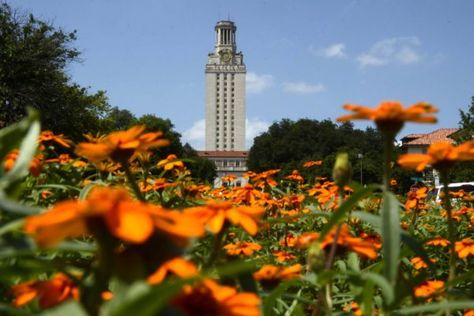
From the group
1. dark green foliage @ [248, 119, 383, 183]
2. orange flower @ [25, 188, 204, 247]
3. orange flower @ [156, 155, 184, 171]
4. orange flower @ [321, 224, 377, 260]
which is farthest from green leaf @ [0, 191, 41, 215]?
dark green foliage @ [248, 119, 383, 183]

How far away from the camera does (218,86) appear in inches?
3127

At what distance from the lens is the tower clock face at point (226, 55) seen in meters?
79.4

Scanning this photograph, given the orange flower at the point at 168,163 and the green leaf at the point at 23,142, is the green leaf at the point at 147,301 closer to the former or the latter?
the green leaf at the point at 23,142

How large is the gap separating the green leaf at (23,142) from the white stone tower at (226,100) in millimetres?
77760

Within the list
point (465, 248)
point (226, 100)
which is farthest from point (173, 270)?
point (226, 100)

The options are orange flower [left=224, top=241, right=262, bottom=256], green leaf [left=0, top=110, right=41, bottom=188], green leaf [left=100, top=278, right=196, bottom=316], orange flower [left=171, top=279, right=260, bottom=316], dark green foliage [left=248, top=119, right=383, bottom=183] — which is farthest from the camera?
dark green foliage [left=248, top=119, right=383, bottom=183]

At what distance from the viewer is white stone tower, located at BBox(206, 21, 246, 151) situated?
259ft

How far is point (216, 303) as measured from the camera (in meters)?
0.49

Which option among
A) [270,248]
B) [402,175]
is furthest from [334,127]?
[270,248]

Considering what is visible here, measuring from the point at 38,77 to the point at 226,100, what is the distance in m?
65.0

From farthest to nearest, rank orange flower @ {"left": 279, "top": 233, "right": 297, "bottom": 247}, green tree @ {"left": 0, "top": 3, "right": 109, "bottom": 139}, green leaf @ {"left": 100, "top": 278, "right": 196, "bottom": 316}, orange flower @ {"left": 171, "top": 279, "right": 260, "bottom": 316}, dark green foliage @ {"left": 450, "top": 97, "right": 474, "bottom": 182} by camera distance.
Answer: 1. dark green foliage @ {"left": 450, "top": 97, "right": 474, "bottom": 182}
2. green tree @ {"left": 0, "top": 3, "right": 109, "bottom": 139}
3. orange flower @ {"left": 279, "top": 233, "right": 297, "bottom": 247}
4. orange flower @ {"left": 171, "top": 279, "right": 260, "bottom": 316}
5. green leaf @ {"left": 100, "top": 278, "right": 196, "bottom": 316}

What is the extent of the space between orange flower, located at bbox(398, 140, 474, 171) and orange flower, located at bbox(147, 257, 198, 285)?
A: 50cm

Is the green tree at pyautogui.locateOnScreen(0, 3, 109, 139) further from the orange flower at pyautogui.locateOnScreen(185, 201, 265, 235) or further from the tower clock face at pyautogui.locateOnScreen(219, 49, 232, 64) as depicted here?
the tower clock face at pyautogui.locateOnScreen(219, 49, 232, 64)

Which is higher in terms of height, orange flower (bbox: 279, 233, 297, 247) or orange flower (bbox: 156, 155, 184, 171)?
orange flower (bbox: 156, 155, 184, 171)
